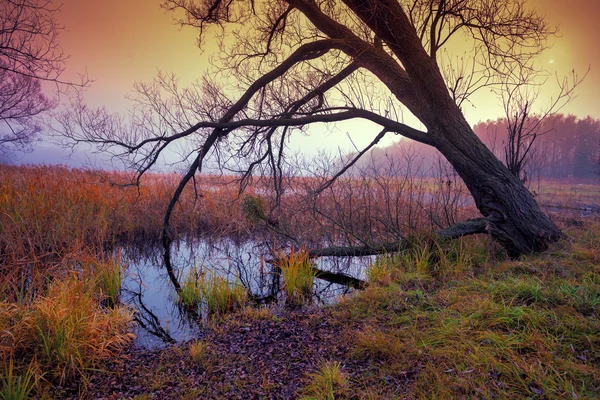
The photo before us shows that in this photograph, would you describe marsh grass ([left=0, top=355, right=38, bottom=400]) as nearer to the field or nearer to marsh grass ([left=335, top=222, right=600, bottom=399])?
the field

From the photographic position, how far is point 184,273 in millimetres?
6559

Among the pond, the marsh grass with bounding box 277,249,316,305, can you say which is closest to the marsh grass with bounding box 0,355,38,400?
the pond

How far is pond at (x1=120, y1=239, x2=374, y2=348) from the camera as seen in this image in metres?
4.40

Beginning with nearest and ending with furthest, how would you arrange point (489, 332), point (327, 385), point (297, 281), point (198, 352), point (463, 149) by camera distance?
point (327, 385), point (489, 332), point (198, 352), point (297, 281), point (463, 149)

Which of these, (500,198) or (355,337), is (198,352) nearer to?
(355,337)

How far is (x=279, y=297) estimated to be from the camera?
542 cm

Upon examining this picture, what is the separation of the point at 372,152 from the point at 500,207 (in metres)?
2.84

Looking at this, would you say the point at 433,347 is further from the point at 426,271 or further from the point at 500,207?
the point at 500,207

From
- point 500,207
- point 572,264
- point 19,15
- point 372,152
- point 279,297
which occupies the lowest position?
point 279,297

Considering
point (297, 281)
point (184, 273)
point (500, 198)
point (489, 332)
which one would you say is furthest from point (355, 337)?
point (184, 273)

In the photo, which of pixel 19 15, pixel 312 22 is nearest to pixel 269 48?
pixel 312 22

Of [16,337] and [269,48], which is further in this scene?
[269,48]

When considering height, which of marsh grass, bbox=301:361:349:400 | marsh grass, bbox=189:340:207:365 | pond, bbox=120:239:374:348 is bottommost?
pond, bbox=120:239:374:348

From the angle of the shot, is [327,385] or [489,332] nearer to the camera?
[327,385]
